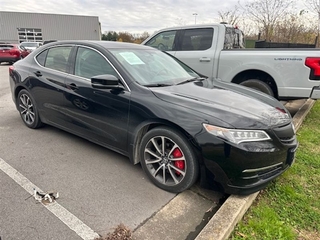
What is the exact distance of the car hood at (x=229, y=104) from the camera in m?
2.34

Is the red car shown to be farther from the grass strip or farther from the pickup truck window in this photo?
the grass strip

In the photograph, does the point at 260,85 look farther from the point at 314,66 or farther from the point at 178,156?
the point at 178,156

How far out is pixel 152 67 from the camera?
3309mm

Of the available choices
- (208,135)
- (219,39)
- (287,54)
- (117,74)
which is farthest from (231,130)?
(219,39)

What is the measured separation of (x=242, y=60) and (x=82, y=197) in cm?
397

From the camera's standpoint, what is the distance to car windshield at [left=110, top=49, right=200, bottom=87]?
3.02 metres

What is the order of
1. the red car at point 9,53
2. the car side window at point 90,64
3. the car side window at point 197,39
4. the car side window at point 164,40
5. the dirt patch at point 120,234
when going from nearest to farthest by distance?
1. the dirt patch at point 120,234
2. the car side window at point 90,64
3. the car side window at point 197,39
4. the car side window at point 164,40
5. the red car at point 9,53

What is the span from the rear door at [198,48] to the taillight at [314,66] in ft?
5.84

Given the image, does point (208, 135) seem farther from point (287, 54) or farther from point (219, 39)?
point (219, 39)

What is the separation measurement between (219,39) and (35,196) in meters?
4.54

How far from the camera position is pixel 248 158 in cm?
223

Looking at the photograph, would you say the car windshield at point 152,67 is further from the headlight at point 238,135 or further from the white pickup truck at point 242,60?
the white pickup truck at point 242,60

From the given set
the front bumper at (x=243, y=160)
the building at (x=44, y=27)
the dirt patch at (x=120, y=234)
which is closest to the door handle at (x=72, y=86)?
the front bumper at (x=243, y=160)

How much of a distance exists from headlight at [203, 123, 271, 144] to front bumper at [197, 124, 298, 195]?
4cm
